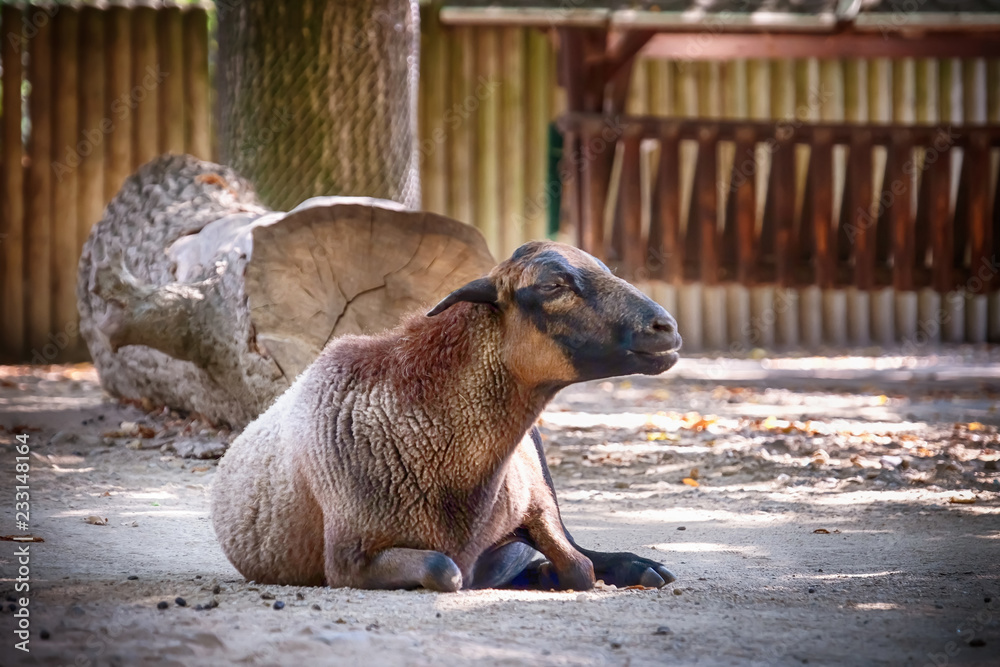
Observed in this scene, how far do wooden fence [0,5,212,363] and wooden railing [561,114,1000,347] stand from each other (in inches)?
200

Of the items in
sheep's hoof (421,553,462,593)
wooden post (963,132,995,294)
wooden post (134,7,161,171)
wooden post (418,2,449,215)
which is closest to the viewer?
sheep's hoof (421,553,462,593)

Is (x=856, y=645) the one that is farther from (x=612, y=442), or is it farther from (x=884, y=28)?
(x=884, y=28)

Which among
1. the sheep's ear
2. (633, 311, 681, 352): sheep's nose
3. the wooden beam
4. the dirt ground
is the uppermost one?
the wooden beam

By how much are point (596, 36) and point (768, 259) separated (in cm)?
266

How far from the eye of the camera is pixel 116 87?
12062 millimetres

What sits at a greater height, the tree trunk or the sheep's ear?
the tree trunk

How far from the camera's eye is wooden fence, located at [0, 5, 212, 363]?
467 inches

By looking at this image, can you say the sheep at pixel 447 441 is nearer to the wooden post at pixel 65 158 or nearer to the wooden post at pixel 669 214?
the wooden post at pixel 669 214

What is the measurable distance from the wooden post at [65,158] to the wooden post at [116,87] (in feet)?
1.03

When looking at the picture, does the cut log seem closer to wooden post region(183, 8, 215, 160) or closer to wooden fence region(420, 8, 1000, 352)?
wooden fence region(420, 8, 1000, 352)

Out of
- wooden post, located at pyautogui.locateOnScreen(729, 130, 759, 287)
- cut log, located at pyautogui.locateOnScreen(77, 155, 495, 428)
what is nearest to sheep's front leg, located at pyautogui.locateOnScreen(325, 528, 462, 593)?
cut log, located at pyautogui.locateOnScreen(77, 155, 495, 428)

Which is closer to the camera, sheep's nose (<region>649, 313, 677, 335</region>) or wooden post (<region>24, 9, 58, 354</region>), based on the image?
sheep's nose (<region>649, 313, 677, 335</region>)

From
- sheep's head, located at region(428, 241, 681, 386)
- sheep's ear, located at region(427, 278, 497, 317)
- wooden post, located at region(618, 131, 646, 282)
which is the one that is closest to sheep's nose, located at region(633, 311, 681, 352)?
sheep's head, located at region(428, 241, 681, 386)

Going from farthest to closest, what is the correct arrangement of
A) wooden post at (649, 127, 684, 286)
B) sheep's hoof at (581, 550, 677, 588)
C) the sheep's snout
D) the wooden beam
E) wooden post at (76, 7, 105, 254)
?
wooden post at (76, 7, 105, 254) → the wooden beam → wooden post at (649, 127, 684, 286) → sheep's hoof at (581, 550, 677, 588) → the sheep's snout
